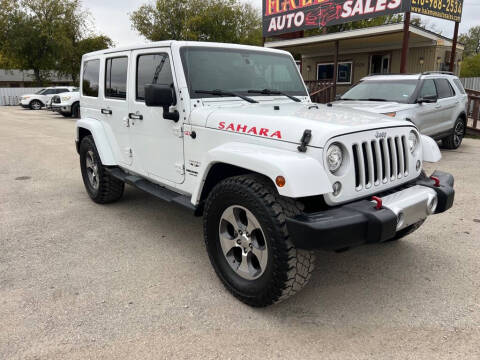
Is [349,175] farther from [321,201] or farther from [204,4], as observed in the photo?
[204,4]

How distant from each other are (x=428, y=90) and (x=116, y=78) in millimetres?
6615

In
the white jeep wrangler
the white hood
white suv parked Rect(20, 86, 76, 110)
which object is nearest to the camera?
the white jeep wrangler

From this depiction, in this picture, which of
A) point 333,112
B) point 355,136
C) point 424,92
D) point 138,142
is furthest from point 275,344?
point 424,92

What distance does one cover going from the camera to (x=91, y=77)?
5.25 m

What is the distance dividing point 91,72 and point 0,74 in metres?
48.9

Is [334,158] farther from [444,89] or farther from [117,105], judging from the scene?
[444,89]

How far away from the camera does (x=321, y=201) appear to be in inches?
108

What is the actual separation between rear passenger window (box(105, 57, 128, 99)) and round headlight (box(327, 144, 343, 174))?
Answer: 2.66 m

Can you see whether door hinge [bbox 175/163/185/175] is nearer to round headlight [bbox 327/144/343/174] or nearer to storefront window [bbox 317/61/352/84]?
round headlight [bbox 327/144/343/174]

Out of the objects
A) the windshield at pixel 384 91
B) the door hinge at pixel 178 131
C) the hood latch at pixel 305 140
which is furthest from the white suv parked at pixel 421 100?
the hood latch at pixel 305 140

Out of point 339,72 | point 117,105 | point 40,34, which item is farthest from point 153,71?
point 40,34

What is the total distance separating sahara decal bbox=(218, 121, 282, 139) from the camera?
2.77m

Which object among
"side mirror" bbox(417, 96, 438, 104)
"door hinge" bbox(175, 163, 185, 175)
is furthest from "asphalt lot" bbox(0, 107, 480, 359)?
"side mirror" bbox(417, 96, 438, 104)

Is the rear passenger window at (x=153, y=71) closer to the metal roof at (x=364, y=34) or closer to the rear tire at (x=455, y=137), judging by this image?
the rear tire at (x=455, y=137)
